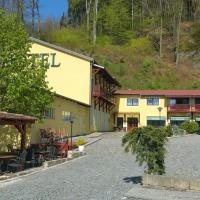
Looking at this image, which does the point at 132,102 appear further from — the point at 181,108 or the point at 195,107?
the point at 195,107

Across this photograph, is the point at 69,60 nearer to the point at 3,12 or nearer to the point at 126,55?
the point at 3,12

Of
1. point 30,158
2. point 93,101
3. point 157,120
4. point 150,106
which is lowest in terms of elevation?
point 30,158

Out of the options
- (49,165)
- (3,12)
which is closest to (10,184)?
(49,165)

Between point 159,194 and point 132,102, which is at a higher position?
point 132,102

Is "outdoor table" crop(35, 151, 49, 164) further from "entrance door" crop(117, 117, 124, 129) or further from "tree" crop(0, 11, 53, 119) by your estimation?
"entrance door" crop(117, 117, 124, 129)

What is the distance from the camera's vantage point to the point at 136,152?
13523 millimetres

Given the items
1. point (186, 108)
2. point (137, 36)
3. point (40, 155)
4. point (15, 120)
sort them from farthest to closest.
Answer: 1. point (137, 36)
2. point (186, 108)
3. point (40, 155)
4. point (15, 120)

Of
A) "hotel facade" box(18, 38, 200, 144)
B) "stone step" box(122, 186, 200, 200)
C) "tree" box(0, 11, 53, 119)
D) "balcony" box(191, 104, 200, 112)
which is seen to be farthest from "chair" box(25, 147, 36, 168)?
"balcony" box(191, 104, 200, 112)

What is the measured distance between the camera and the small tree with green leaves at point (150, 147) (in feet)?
44.0

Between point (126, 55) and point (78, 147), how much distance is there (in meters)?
57.0

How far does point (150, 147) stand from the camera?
13531 millimetres

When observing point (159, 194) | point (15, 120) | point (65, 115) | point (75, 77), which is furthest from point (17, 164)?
point (75, 77)

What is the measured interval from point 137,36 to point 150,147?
8131 centimetres

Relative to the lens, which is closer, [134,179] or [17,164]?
[134,179]
